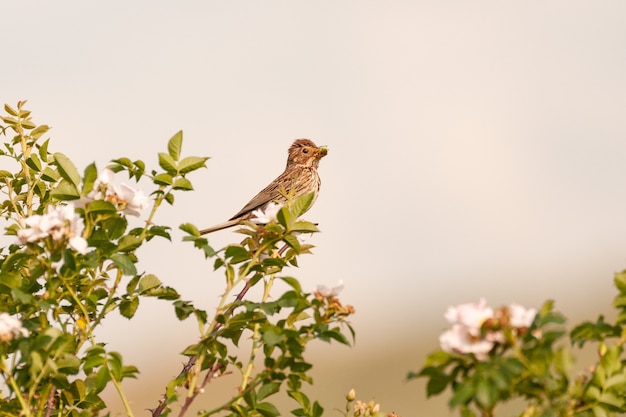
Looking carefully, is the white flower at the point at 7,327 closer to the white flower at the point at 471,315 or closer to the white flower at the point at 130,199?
the white flower at the point at 130,199

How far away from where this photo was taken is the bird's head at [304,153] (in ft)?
56.2

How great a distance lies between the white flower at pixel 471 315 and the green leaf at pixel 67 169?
96.3 inches

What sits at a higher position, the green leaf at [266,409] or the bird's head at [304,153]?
the bird's head at [304,153]

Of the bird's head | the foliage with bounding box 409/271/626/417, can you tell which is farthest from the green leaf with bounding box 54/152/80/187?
the bird's head

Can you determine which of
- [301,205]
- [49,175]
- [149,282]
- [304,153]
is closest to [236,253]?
[301,205]

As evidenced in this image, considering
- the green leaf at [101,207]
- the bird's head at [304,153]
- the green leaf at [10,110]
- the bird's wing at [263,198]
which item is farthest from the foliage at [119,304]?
the bird's head at [304,153]

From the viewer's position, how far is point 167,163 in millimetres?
5523

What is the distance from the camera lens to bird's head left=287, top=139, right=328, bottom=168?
1712 cm

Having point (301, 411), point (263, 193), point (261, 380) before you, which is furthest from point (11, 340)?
point (263, 193)

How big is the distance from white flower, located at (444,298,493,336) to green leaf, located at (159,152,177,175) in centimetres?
230

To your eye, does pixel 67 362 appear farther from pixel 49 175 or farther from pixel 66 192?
pixel 49 175

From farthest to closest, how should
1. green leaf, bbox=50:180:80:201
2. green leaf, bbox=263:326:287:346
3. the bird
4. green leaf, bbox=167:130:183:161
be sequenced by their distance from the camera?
1. the bird
2. green leaf, bbox=167:130:183:161
3. green leaf, bbox=50:180:80:201
4. green leaf, bbox=263:326:287:346

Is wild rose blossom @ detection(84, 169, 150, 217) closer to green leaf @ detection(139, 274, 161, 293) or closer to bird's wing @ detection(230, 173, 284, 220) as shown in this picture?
green leaf @ detection(139, 274, 161, 293)

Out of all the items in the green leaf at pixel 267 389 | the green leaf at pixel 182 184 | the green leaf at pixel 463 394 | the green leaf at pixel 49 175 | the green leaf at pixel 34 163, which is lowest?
the green leaf at pixel 463 394
